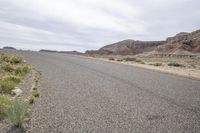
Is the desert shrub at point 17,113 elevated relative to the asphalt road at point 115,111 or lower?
elevated

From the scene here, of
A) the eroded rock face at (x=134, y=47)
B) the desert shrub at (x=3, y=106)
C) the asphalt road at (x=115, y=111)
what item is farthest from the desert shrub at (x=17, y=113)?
the eroded rock face at (x=134, y=47)

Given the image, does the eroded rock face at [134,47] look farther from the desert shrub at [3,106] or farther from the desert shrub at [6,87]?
the desert shrub at [3,106]

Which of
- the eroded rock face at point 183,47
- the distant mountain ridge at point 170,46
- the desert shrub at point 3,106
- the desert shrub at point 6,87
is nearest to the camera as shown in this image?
the desert shrub at point 3,106

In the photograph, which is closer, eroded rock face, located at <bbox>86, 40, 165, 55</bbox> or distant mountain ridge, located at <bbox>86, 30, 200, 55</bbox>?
distant mountain ridge, located at <bbox>86, 30, 200, 55</bbox>

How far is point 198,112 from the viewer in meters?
A: 11.0

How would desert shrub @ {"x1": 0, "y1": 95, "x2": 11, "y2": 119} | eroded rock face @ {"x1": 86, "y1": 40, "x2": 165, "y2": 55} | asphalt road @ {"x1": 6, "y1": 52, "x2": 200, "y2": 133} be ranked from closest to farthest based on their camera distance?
1. asphalt road @ {"x1": 6, "y1": 52, "x2": 200, "y2": 133}
2. desert shrub @ {"x1": 0, "y1": 95, "x2": 11, "y2": 119}
3. eroded rock face @ {"x1": 86, "y1": 40, "x2": 165, "y2": 55}

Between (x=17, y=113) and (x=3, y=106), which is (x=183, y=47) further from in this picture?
(x=17, y=113)

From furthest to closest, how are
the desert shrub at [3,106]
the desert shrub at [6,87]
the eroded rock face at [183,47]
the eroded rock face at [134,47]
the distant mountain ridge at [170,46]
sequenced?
the eroded rock face at [134,47]
the distant mountain ridge at [170,46]
the eroded rock face at [183,47]
the desert shrub at [6,87]
the desert shrub at [3,106]

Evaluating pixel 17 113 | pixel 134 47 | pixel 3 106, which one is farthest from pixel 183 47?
pixel 17 113

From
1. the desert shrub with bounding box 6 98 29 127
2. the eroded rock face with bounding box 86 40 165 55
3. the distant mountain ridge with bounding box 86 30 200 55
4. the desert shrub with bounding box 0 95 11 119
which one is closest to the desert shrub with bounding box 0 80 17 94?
the desert shrub with bounding box 0 95 11 119

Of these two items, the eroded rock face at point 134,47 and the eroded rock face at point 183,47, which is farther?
the eroded rock face at point 134,47

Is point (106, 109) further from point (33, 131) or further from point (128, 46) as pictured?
point (128, 46)

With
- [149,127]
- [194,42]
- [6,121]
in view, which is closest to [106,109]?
[149,127]

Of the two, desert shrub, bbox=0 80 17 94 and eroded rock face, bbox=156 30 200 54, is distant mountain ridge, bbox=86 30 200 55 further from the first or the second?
desert shrub, bbox=0 80 17 94
